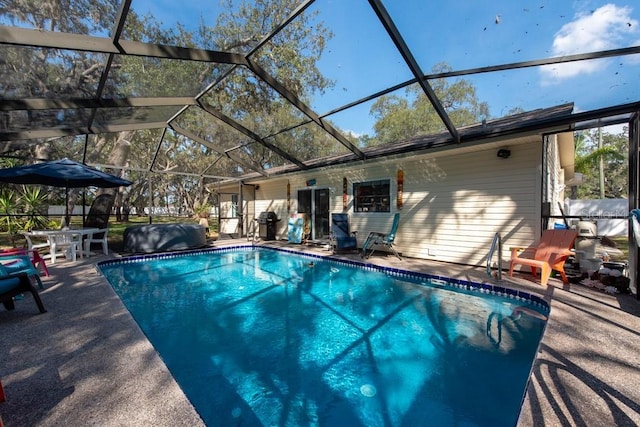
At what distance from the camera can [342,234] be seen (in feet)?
28.6

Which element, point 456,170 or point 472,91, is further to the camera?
point 456,170

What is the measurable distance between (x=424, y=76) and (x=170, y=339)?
5.14 m

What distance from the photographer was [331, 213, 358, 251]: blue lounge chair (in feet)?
27.6

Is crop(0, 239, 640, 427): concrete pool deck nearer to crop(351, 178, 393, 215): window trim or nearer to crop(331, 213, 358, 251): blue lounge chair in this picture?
crop(351, 178, 393, 215): window trim

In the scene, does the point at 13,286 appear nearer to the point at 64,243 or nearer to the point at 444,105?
the point at 64,243

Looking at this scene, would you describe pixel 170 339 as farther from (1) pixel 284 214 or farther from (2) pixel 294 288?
(1) pixel 284 214

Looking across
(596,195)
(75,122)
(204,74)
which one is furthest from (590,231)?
(596,195)

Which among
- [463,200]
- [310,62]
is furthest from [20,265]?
[463,200]

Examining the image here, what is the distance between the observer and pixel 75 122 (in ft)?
21.4

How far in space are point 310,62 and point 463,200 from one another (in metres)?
4.77

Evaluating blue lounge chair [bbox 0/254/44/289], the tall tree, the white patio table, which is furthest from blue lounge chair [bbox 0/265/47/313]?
the tall tree

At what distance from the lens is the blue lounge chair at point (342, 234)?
8.40m

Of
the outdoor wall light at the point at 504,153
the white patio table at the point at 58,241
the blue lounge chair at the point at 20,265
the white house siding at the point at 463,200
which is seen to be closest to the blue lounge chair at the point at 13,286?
the blue lounge chair at the point at 20,265

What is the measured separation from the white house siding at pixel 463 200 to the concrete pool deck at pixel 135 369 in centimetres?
231
